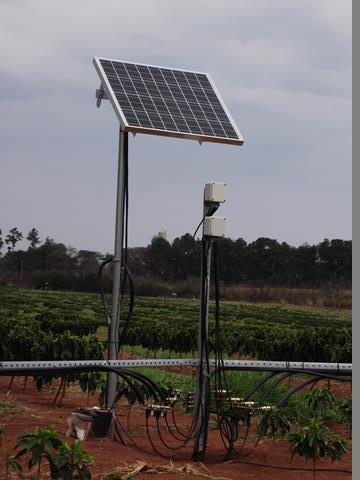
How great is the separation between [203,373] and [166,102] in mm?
2025

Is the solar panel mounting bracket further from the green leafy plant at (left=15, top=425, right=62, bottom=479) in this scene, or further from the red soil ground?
the green leafy plant at (left=15, top=425, right=62, bottom=479)

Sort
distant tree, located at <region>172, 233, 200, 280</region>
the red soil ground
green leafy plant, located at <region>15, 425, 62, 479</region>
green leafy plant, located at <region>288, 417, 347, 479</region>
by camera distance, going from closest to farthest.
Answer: green leafy plant, located at <region>15, 425, 62, 479</region> < green leafy plant, located at <region>288, 417, 347, 479</region> < the red soil ground < distant tree, located at <region>172, 233, 200, 280</region>

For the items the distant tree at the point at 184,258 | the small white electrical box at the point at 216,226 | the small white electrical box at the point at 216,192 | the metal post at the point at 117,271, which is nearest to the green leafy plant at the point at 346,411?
the metal post at the point at 117,271

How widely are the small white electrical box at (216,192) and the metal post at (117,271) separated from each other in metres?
0.78

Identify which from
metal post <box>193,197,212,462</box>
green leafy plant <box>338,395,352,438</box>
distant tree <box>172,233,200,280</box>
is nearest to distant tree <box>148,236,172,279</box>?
distant tree <box>172,233,200,280</box>

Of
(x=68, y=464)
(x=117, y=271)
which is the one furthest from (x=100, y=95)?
(x=68, y=464)

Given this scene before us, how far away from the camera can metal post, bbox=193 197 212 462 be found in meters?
4.77

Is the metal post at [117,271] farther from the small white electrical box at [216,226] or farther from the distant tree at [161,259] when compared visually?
the distant tree at [161,259]

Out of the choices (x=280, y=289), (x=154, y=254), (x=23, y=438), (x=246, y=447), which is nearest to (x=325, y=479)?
(x=246, y=447)

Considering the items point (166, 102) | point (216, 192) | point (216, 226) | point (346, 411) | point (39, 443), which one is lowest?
point (346, 411)

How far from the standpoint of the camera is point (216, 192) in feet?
15.9

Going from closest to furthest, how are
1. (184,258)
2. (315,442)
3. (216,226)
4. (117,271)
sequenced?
(315,442)
(216,226)
(117,271)
(184,258)

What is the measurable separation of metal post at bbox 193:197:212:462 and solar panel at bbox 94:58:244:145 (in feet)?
2.32

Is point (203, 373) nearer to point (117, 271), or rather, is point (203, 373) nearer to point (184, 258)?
point (117, 271)
